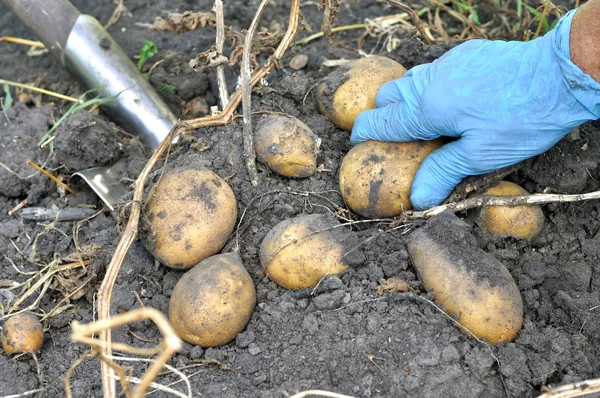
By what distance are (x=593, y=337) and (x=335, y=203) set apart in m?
1.16

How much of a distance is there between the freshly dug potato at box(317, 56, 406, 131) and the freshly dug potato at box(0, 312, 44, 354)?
1.61m

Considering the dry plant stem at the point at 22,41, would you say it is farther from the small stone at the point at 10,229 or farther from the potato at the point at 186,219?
the potato at the point at 186,219

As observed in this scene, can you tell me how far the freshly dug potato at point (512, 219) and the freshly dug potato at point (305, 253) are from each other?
59 centimetres

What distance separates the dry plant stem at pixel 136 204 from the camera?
6.19 feet

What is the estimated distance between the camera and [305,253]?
2.32 metres

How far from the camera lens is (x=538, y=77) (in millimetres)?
2350

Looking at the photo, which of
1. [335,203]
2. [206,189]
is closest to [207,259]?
[206,189]

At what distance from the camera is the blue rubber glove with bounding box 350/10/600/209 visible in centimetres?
233

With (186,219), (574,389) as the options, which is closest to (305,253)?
(186,219)

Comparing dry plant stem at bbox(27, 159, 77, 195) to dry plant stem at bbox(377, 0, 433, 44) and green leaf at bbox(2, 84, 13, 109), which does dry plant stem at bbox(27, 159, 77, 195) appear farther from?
dry plant stem at bbox(377, 0, 433, 44)

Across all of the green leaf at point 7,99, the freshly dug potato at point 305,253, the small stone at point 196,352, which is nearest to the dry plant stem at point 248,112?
the freshly dug potato at point 305,253

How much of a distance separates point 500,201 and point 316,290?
862mm

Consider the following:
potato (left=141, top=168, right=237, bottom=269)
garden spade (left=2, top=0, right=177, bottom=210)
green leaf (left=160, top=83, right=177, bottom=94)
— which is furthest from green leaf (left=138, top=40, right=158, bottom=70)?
potato (left=141, top=168, right=237, bottom=269)

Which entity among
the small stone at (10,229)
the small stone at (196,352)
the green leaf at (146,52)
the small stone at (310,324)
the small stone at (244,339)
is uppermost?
the green leaf at (146,52)
